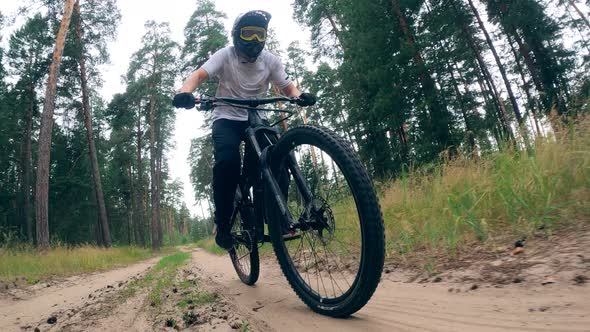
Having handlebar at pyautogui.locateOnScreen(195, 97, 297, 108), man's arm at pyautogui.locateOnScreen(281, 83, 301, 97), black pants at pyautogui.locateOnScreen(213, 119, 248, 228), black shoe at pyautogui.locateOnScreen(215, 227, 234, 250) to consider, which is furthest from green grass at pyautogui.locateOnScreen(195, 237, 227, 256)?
handlebar at pyautogui.locateOnScreen(195, 97, 297, 108)

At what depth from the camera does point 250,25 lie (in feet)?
9.13

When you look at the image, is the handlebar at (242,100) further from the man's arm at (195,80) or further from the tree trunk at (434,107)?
the tree trunk at (434,107)

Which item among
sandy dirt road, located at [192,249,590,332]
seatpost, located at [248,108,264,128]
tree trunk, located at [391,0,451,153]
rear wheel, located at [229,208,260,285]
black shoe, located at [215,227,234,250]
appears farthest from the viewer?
tree trunk, located at [391,0,451,153]

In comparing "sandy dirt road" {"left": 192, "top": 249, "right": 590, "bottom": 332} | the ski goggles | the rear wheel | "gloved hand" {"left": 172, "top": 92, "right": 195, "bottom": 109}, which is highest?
the ski goggles

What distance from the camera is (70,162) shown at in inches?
1186

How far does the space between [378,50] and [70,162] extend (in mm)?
27892

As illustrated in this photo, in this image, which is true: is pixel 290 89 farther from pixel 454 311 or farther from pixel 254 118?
pixel 454 311

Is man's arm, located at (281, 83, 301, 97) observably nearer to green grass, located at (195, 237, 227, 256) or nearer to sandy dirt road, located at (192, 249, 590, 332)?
sandy dirt road, located at (192, 249, 590, 332)

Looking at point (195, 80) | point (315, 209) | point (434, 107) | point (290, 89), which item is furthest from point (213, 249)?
point (315, 209)

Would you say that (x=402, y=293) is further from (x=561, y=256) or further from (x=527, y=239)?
(x=527, y=239)

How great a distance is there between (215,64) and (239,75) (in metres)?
0.23

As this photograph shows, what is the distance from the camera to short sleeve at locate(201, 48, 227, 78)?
291 cm

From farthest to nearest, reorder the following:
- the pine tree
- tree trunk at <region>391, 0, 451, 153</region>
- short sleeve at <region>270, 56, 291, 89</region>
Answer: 1. the pine tree
2. tree trunk at <region>391, 0, 451, 153</region>
3. short sleeve at <region>270, 56, 291, 89</region>

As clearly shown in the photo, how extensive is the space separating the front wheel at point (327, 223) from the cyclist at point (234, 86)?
26.3 inches
